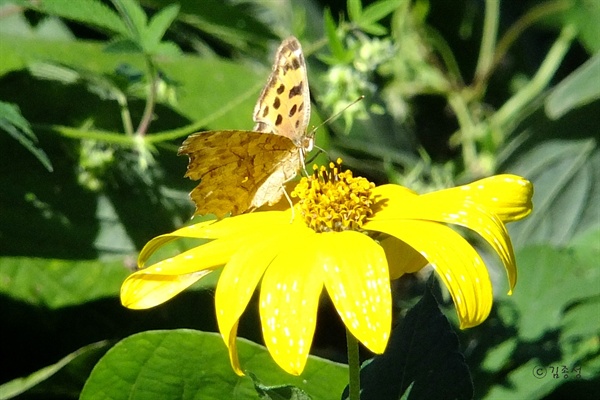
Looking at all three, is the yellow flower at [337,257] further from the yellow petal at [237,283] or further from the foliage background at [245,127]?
the foliage background at [245,127]

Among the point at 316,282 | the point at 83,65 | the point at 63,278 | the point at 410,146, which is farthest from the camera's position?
the point at 410,146

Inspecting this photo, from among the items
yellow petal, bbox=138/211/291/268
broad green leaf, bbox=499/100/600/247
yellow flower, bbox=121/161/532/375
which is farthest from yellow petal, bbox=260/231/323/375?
broad green leaf, bbox=499/100/600/247

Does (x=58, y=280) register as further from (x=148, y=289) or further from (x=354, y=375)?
(x=354, y=375)

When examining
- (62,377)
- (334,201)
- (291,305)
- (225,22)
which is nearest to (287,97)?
(334,201)

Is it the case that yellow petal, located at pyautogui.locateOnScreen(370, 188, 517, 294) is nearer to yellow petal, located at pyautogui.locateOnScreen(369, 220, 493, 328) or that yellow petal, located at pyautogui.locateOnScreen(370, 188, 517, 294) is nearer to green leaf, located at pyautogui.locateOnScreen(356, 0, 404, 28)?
yellow petal, located at pyautogui.locateOnScreen(369, 220, 493, 328)

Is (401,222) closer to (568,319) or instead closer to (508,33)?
(568,319)

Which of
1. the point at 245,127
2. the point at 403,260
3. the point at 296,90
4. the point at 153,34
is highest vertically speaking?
the point at 153,34

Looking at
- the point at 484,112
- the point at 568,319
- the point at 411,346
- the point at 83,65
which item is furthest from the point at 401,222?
the point at 484,112
